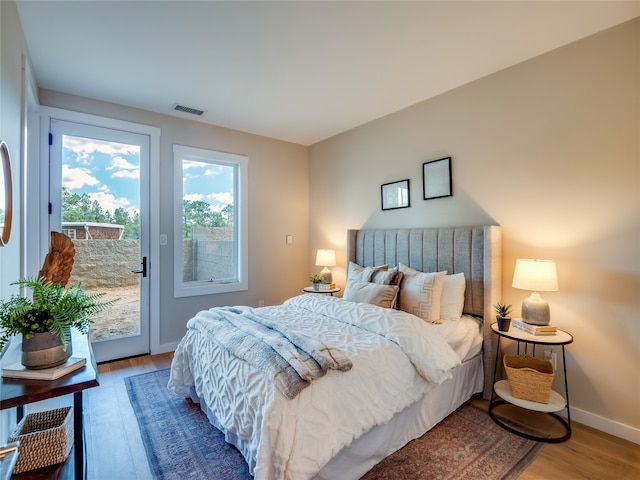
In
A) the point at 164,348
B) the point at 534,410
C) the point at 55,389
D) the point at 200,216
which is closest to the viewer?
the point at 55,389

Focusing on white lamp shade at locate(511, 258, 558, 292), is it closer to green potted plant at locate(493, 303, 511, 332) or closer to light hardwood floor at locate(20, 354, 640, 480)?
green potted plant at locate(493, 303, 511, 332)

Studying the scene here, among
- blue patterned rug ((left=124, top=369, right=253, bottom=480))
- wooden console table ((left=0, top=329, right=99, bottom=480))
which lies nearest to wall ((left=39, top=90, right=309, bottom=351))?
blue patterned rug ((left=124, top=369, right=253, bottom=480))

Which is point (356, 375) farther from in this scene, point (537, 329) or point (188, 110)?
point (188, 110)

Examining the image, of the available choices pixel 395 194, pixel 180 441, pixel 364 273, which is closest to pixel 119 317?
pixel 180 441

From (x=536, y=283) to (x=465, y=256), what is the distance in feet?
2.17

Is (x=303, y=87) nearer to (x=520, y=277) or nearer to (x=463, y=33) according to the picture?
(x=463, y=33)

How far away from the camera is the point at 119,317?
340 centimetres

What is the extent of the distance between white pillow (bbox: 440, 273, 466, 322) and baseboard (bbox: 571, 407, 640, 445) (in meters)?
Result: 1.00

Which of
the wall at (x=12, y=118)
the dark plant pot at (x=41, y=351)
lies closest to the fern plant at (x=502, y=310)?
the dark plant pot at (x=41, y=351)

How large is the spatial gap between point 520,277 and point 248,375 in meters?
1.94

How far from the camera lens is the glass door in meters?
3.12

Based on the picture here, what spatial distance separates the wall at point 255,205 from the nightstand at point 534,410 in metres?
2.82

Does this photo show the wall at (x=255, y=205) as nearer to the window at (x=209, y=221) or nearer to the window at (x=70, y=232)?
the window at (x=209, y=221)

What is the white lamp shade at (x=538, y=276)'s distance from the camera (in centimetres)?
216
